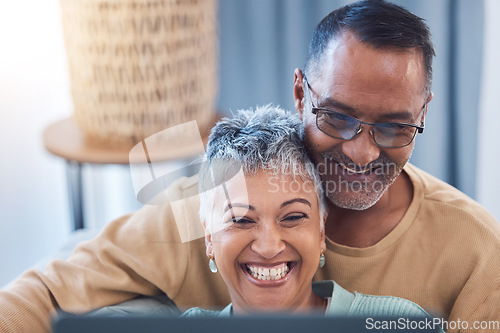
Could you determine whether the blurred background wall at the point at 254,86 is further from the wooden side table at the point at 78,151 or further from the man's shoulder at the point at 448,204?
the man's shoulder at the point at 448,204

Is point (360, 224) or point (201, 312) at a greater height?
point (360, 224)

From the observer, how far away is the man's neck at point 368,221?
1327 mm

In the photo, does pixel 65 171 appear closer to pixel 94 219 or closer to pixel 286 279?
pixel 94 219

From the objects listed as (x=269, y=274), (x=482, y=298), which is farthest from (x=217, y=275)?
(x=482, y=298)

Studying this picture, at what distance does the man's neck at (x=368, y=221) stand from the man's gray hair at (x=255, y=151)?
0.64 feet

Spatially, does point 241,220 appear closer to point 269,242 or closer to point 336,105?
point 269,242

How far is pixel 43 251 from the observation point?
2.53 m

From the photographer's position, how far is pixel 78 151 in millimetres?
1952

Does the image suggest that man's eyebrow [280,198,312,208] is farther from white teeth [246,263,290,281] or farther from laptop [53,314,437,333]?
laptop [53,314,437,333]

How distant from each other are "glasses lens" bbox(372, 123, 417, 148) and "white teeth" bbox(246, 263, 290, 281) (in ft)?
1.00

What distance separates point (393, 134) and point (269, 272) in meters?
0.36

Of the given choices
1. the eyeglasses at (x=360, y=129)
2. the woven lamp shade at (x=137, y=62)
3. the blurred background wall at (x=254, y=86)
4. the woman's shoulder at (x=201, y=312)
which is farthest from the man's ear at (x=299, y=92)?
the blurred background wall at (x=254, y=86)

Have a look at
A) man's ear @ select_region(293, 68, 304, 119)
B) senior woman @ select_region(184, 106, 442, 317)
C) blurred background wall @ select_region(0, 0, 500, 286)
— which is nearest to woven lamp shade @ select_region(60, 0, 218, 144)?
blurred background wall @ select_region(0, 0, 500, 286)

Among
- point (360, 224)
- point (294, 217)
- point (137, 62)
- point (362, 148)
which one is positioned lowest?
point (360, 224)
